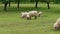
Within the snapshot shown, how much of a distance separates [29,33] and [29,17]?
9322mm

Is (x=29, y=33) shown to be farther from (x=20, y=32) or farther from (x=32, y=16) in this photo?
(x=32, y=16)

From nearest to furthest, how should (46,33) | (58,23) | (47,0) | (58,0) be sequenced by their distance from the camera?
(46,33), (58,23), (58,0), (47,0)

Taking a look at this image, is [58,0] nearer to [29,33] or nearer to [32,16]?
[32,16]

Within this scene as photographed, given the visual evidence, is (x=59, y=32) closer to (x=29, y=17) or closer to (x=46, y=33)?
(x=46, y=33)

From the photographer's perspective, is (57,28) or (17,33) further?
(57,28)

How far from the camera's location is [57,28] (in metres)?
14.6

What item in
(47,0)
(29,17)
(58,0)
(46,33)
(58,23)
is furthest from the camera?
(47,0)

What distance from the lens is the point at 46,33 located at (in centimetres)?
1345

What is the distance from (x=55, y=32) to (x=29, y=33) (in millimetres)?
1605

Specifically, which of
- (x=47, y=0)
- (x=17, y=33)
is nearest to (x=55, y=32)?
(x=17, y=33)

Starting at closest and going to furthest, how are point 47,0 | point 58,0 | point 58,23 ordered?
point 58,23 < point 58,0 < point 47,0

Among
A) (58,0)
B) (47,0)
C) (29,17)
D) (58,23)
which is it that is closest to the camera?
(58,23)

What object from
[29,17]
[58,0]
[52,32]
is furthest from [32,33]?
[58,0]

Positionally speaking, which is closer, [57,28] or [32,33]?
[32,33]
